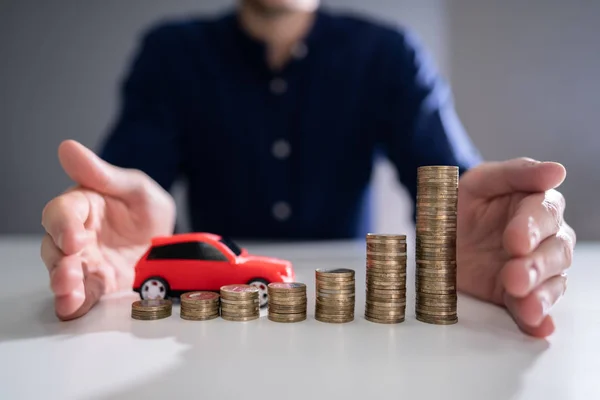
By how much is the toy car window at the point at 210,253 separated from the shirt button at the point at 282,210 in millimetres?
1575

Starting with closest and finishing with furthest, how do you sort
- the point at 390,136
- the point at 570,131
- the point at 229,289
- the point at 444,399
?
the point at 444,399
the point at 229,289
the point at 390,136
the point at 570,131

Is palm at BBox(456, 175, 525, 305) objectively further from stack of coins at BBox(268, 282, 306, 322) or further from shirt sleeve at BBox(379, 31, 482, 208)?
shirt sleeve at BBox(379, 31, 482, 208)

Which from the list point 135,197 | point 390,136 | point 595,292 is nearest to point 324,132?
point 390,136

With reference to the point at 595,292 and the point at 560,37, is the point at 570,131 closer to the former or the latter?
the point at 560,37

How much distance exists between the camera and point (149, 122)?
8.86 ft

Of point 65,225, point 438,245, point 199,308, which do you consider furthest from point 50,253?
point 438,245

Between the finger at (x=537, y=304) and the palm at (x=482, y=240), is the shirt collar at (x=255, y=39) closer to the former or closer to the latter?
the palm at (x=482, y=240)

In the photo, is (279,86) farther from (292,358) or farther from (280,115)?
(292,358)

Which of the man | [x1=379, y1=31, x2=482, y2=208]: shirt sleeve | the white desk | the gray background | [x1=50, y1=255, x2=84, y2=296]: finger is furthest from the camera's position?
the gray background

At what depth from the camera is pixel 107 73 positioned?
178 inches

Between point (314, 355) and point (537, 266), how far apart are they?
19.3 inches

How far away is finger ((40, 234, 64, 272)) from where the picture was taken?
1.14 meters

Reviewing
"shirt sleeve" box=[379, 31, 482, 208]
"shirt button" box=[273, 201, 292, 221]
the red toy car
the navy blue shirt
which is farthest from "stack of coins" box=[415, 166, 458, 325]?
"shirt button" box=[273, 201, 292, 221]

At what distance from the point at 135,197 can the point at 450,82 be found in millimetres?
3724
